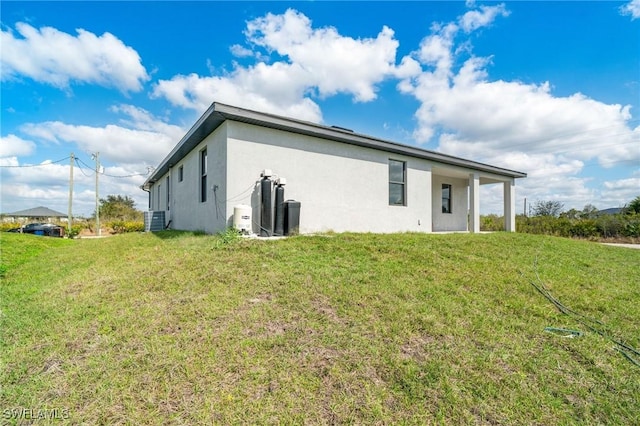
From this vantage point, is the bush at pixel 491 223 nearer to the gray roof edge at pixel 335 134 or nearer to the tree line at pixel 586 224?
the tree line at pixel 586 224

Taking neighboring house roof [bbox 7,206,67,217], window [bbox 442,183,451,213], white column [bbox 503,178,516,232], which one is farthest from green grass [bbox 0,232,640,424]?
neighboring house roof [bbox 7,206,67,217]

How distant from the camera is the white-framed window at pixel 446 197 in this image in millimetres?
14195

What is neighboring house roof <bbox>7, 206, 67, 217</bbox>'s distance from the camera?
41281 mm

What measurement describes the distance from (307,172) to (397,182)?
12.7 feet

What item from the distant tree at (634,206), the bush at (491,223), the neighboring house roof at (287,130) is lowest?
the bush at (491,223)

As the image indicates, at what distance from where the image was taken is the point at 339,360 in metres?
2.34

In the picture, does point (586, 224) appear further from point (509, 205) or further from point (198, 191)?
point (198, 191)

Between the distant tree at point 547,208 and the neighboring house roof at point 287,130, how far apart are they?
1533 cm

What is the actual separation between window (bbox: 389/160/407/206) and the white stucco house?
0.12ft

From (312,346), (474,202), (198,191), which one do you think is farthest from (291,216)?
(474,202)

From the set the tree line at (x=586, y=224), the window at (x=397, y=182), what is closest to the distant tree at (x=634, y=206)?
the tree line at (x=586, y=224)

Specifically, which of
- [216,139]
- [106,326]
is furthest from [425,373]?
[216,139]

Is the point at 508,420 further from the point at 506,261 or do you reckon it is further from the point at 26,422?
the point at 506,261

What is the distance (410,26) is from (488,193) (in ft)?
41.1
